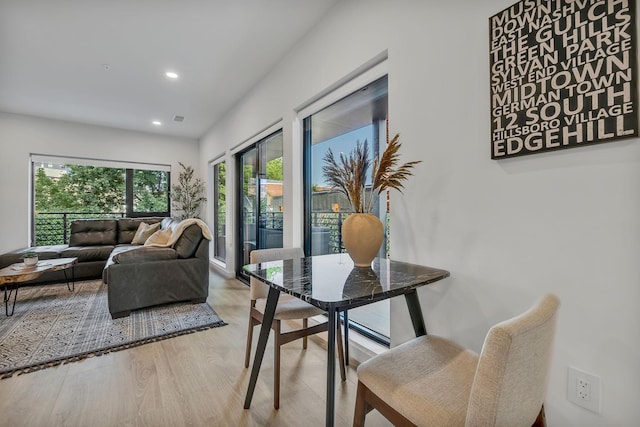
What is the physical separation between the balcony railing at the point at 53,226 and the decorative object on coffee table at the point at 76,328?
6.50 feet

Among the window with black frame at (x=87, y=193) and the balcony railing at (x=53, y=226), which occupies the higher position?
the window with black frame at (x=87, y=193)

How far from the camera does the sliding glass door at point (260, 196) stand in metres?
3.47

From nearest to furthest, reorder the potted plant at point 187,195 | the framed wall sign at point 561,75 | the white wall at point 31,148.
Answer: the framed wall sign at point 561,75, the white wall at point 31,148, the potted plant at point 187,195

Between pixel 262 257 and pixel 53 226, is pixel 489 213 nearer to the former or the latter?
pixel 262 257

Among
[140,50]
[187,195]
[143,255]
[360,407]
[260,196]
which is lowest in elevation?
[360,407]

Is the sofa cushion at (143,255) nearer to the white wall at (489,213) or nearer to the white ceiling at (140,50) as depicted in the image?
the white ceiling at (140,50)

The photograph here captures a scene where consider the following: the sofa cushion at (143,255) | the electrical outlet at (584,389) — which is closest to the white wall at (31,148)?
the sofa cushion at (143,255)

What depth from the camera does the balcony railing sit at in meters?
4.92

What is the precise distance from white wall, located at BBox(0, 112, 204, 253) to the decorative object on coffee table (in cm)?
178

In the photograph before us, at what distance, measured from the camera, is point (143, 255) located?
9.59 feet

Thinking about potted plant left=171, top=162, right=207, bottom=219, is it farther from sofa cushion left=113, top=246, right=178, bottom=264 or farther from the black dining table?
the black dining table

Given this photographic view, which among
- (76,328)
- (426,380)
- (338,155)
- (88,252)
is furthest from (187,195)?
(426,380)

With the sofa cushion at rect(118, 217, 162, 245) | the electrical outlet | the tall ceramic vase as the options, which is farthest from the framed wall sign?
the sofa cushion at rect(118, 217, 162, 245)

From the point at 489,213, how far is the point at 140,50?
3.43 metres
